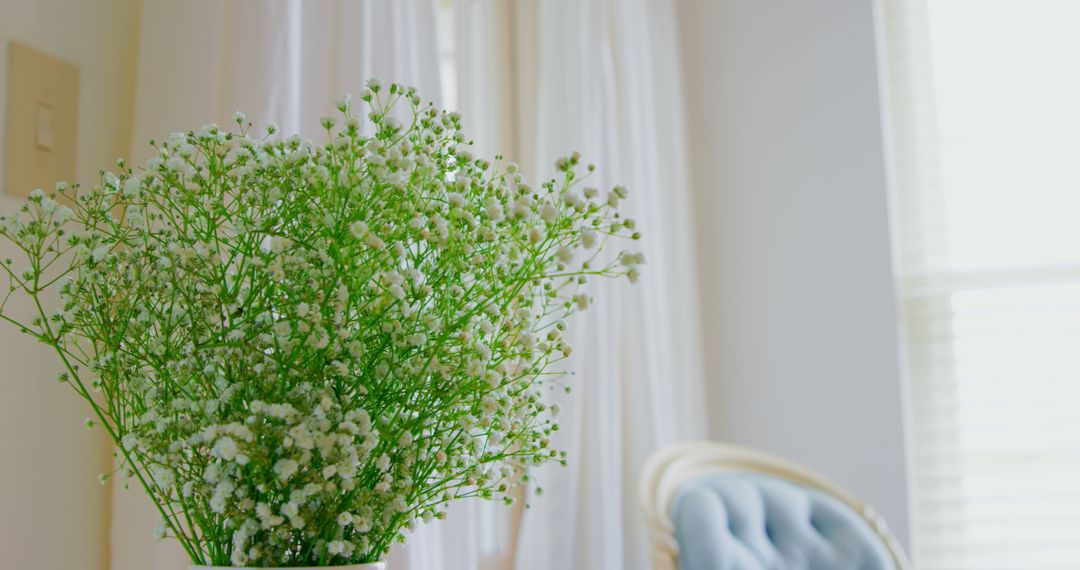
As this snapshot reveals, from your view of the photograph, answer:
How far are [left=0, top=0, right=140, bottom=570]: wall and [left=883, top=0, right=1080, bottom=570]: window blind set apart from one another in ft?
7.26

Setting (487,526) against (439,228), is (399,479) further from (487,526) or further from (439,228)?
(487,526)

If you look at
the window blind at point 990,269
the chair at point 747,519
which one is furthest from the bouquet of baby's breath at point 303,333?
the window blind at point 990,269

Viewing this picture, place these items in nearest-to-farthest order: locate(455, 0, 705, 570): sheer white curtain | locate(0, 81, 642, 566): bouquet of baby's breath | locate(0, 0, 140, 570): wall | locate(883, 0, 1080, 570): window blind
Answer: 1. locate(0, 81, 642, 566): bouquet of baby's breath
2. locate(0, 0, 140, 570): wall
3. locate(455, 0, 705, 570): sheer white curtain
4. locate(883, 0, 1080, 570): window blind

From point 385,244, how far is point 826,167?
2.33 m

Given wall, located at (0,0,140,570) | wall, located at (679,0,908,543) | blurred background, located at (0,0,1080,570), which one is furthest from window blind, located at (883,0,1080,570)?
wall, located at (0,0,140,570)

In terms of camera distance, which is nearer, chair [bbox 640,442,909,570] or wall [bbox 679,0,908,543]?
chair [bbox 640,442,909,570]

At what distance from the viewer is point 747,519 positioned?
201 cm

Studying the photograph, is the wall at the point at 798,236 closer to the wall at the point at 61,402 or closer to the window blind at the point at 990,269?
the window blind at the point at 990,269

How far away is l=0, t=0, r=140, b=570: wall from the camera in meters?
1.15

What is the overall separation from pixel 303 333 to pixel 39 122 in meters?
0.65

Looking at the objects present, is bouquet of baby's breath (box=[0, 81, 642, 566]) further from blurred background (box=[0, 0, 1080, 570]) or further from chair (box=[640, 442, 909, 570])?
blurred background (box=[0, 0, 1080, 570])

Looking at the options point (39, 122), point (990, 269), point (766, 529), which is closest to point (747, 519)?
point (766, 529)

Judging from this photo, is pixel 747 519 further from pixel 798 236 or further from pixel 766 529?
pixel 798 236

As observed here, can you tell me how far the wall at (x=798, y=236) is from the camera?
2.81 m
